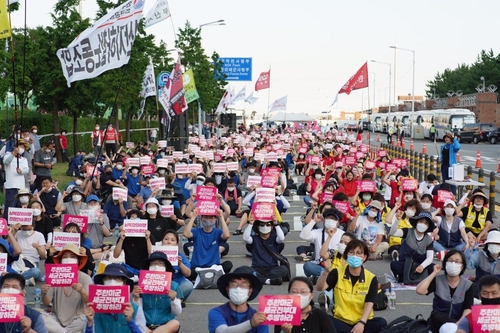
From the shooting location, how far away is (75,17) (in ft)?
123

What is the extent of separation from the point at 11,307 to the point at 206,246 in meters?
5.92

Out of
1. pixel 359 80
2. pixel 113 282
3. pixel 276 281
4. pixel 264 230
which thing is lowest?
A: pixel 276 281

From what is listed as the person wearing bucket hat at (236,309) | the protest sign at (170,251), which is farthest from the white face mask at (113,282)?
the protest sign at (170,251)

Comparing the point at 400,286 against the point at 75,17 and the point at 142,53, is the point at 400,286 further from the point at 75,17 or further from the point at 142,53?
the point at 142,53

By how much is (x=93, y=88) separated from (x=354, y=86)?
1357 cm

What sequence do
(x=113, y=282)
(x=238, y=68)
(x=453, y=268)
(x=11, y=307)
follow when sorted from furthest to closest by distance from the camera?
(x=238, y=68) → (x=453, y=268) → (x=113, y=282) → (x=11, y=307)

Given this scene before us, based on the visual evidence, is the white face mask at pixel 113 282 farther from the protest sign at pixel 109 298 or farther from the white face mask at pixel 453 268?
the white face mask at pixel 453 268

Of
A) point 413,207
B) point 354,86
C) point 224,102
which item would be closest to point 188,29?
point 224,102

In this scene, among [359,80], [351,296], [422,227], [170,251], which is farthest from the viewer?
[359,80]

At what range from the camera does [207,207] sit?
12820 millimetres

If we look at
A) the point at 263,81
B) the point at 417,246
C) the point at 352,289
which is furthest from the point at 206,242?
the point at 263,81

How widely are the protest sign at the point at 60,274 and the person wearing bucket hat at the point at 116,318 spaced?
607 mm

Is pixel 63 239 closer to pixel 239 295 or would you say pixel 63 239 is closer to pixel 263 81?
pixel 239 295

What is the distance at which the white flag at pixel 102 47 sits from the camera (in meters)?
15.1
